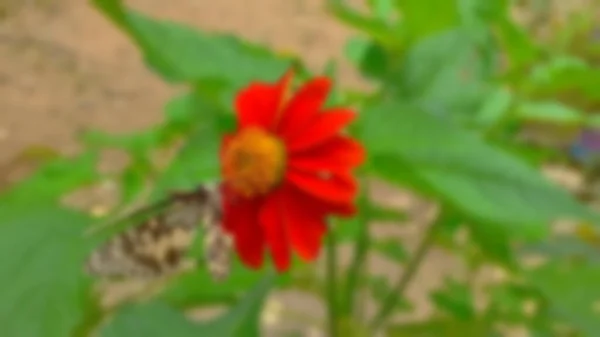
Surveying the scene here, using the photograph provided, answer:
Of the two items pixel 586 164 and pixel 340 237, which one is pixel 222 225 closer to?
pixel 340 237

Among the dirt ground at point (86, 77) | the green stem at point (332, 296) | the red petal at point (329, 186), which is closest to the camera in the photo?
the red petal at point (329, 186)

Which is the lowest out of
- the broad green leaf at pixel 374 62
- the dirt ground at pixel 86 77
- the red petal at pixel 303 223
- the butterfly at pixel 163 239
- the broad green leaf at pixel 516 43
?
the dirt ground at pixel 86 77

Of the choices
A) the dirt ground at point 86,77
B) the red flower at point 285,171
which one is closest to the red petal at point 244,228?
A: the red flower at point 285,171

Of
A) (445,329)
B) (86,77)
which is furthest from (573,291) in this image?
(86,77)

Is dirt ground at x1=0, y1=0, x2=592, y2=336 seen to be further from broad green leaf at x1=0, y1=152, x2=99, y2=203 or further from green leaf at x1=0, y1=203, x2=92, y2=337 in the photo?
green leaf at x1=0, y1=203, x2=92, y2=337

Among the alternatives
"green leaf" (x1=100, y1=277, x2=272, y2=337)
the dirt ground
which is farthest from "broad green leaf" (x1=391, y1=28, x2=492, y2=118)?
the dirt ground

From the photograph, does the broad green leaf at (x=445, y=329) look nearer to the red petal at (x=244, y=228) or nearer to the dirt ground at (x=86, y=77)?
the red petal at (x=244, y=228)

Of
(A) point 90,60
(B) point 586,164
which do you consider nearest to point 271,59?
(A) point 90,60
